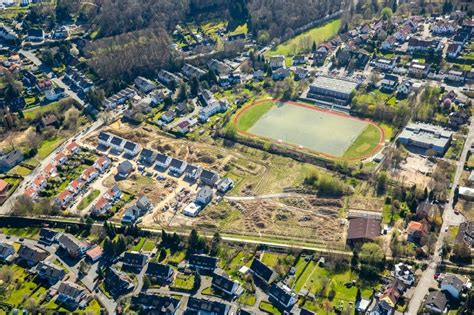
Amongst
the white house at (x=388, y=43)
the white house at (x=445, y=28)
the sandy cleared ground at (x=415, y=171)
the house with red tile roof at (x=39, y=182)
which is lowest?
the house with red tile roof at (x=39, y=182)

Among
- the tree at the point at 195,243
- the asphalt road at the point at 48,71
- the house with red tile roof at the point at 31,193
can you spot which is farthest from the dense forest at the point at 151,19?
the tree at the point at 195,243

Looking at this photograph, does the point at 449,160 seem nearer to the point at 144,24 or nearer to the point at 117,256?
the point at 117,256

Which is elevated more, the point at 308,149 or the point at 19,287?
the point at 308,149

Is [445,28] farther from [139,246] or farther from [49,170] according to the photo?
[49,170]

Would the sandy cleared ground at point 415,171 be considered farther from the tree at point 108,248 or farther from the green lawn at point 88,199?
the green lawn at point 88,199

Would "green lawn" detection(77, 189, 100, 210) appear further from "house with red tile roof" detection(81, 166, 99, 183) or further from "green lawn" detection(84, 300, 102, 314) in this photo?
"green lawn" detection(84, 300, 102, 314)

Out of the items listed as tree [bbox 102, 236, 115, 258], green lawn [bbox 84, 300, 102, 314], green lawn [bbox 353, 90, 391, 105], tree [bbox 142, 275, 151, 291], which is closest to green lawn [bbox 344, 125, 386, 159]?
green lawn [bbox 353, 90, 391, 105]

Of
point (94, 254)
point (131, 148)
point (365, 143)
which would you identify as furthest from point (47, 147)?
point (365, 143)
